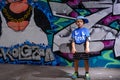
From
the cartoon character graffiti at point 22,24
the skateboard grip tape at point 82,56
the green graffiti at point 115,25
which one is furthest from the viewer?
the cartoon character graffiti at point 22,24

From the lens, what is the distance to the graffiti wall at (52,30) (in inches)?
376

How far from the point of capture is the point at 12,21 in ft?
33.6

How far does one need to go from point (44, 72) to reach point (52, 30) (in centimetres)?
148

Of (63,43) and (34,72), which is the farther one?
(63,43)

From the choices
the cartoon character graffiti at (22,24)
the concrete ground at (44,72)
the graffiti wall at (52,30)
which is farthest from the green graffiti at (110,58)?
the cartoon character graffiti at (22,24)

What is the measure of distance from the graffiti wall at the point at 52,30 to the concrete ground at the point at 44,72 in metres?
0.34

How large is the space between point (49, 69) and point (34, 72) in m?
0.60

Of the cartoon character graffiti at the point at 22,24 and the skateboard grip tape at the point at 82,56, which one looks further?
the cartoon character graffiti at the point at 22,24

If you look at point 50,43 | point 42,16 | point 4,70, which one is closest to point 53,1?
point 42,16

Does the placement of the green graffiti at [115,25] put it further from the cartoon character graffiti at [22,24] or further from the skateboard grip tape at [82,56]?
the skateboard grip tape at [82,56]

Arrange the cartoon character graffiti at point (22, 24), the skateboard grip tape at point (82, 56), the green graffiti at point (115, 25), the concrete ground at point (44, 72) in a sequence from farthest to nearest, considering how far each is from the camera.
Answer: the cartoon character graffiti at point (22, 24) < the green graffiti at point (115, 25) < the concrete ground at point (44, 72) < the skateboard grip tape at point (82, 56)

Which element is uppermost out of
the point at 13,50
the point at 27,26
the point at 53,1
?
the point at 53,1

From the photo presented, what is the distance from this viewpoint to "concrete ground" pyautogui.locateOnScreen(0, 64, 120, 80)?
8384mm

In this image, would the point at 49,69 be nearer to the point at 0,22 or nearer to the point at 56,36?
the point at 56,36
